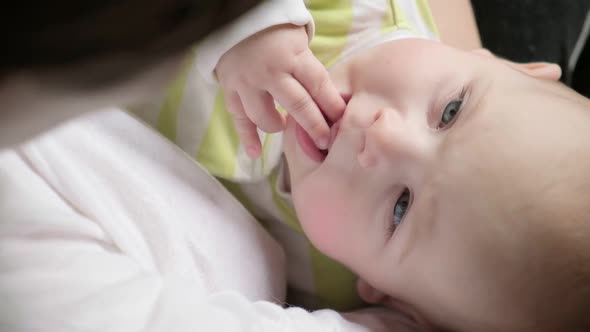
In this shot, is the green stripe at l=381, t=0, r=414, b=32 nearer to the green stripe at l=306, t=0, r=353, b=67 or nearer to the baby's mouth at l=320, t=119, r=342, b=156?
the green stripe at l=306, t=0, r=353, b=67

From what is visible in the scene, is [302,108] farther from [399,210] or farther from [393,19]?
[393,19]

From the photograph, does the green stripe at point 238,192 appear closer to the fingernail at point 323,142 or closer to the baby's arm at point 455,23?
the fingernail at point 323,142

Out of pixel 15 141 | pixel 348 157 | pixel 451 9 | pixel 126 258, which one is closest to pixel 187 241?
pixel 126 258

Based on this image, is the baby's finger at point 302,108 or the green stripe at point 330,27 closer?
the baby's finger at point 302,108

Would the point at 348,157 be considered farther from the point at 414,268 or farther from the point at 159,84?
the point at 159,84

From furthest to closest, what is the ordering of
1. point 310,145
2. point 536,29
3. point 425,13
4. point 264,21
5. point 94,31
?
point 536,29 → point 425,13 → point 310,145 → point 264,21 → point 94,31

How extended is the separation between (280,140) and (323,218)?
14 centimetres

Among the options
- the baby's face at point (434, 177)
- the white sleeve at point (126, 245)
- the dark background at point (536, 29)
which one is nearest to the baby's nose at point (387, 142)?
the baby's face at point (434, 177)

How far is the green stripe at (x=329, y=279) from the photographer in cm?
84

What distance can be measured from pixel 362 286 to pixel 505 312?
21 cm

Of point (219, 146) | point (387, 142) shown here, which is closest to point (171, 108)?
point (219, 146)

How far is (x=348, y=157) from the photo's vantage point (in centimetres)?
68

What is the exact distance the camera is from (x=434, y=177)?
2.15 feet

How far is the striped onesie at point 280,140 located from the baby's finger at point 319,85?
0.12 meters
